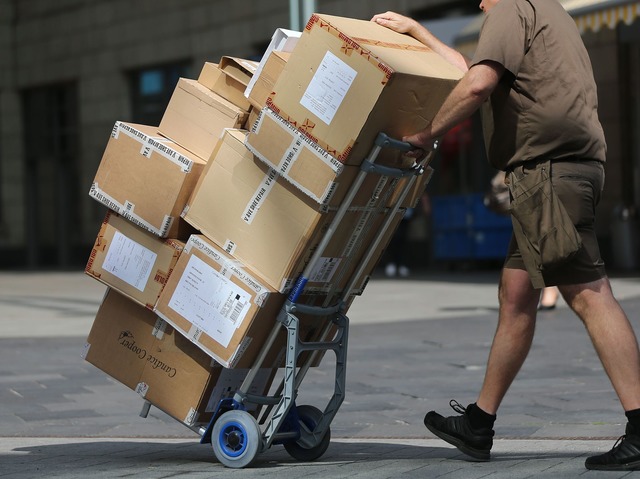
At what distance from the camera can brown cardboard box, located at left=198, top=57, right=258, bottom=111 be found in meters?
4.97

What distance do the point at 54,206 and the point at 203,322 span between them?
2568cm

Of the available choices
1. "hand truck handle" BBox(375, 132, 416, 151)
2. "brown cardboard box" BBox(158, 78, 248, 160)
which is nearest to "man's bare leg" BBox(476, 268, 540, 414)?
"hand truck handle" BBox(375, 132, 416, 151)

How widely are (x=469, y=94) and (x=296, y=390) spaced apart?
4.09 feet

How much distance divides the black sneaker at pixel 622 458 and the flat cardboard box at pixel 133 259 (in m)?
1.67

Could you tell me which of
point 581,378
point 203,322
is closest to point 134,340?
point 203,322

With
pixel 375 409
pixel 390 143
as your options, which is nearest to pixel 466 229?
pixel 375 409

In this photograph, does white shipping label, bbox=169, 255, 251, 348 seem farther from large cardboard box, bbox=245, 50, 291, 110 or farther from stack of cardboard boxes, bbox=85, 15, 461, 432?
large cardboard box, bbox=245, 50, 291, 110

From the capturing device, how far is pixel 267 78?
15.5ft

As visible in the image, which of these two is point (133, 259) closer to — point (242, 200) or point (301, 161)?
point (242, 200)

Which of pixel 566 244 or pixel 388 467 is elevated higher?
pixel 566 244

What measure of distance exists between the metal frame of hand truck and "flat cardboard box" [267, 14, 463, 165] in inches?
4.1

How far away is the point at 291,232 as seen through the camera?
4.62 meters

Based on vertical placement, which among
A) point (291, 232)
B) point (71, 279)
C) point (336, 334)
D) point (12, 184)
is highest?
point (291, 232)

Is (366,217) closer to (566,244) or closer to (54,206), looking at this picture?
(566,244)
